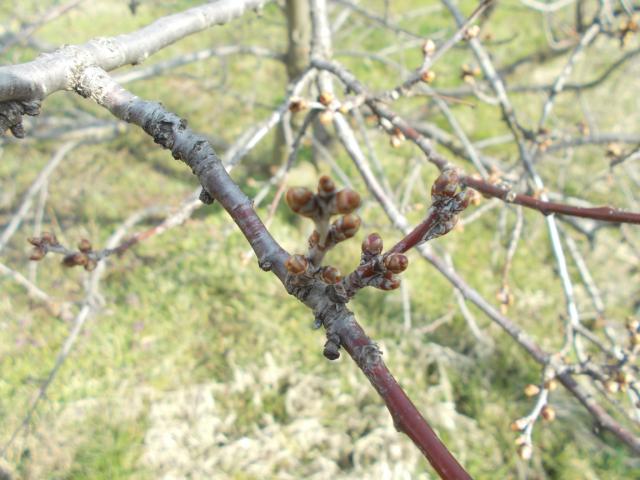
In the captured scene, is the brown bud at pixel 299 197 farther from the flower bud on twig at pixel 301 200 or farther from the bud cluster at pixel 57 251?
the bud cluster at pixel 57 251

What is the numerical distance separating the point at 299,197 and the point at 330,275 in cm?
23

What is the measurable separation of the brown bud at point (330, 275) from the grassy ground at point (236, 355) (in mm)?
1890

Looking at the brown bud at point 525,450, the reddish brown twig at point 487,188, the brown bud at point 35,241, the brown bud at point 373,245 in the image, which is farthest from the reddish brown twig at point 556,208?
the brown bud at point 35,241

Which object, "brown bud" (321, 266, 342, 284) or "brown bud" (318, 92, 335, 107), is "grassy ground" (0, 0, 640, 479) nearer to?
"brown bud" (318, 92, 335, 107)

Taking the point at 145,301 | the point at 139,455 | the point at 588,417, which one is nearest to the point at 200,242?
the point at 145,301

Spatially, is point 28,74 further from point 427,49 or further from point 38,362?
point 38,362

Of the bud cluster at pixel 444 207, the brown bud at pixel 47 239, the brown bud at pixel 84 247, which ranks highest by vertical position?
the brown bud at pixel 47 239

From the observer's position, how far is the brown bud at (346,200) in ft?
1.87

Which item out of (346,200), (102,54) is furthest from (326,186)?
(102,54)

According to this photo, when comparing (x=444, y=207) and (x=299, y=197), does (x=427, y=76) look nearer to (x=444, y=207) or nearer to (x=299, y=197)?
(x=444, y=207)

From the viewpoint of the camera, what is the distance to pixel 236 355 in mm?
3875

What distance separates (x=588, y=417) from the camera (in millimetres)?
3861

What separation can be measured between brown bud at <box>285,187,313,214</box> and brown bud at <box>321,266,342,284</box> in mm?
207

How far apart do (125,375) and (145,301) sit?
2.23 feet
